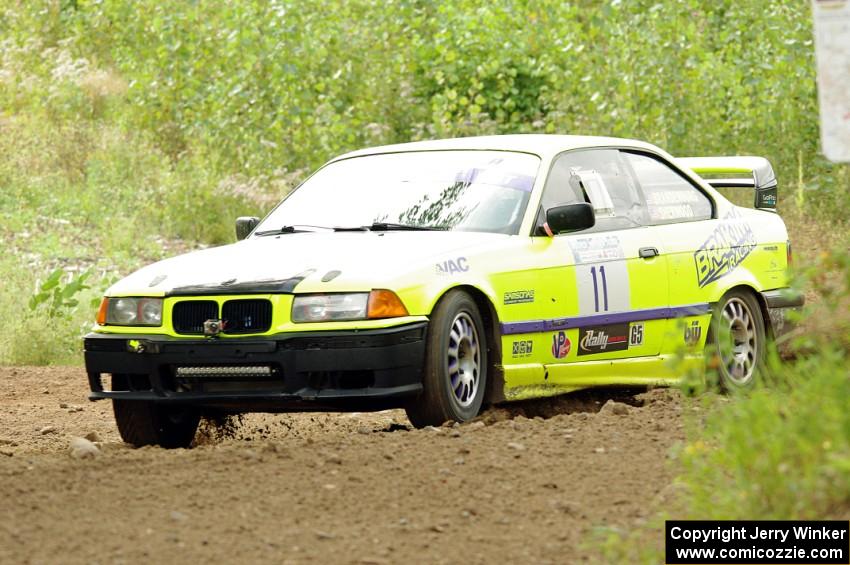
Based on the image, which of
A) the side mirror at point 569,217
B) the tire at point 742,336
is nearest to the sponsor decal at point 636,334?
the tire at point 742,336

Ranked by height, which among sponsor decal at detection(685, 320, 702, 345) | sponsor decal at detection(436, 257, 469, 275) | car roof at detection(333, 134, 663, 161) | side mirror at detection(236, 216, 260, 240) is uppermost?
car roof at detection(333, 134, 663, 161)

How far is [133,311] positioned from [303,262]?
2.89 feet

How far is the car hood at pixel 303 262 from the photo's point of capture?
7.11 metres

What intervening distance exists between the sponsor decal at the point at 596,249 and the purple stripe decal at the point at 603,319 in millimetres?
304

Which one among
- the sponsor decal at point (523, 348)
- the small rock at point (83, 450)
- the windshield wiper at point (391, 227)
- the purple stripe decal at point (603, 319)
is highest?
the windshield wiper at point (391, 227)

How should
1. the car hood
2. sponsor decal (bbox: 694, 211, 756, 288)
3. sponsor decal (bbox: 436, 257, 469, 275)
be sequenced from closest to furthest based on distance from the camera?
the car hood < sponsor decal (bbox: 436, 257, 469, 275) < sponsor decal (bbox: 694, 211, 756, 288)

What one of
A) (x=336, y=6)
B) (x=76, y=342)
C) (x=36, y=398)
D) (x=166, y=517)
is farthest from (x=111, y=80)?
(x=166, y=517)

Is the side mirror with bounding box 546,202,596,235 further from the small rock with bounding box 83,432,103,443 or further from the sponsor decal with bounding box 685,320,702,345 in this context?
the small rock with bounding box 83,432,103,443

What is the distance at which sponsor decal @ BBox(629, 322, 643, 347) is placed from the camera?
8.46 metres

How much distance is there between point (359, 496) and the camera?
A: 5.56 meters

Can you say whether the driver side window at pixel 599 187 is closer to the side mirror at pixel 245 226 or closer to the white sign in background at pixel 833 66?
the side mirror at pixel 245 226

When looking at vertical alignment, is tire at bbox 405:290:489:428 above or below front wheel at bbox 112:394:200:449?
above

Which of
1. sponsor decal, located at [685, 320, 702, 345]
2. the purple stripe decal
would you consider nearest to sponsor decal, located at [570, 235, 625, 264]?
the purple stripe decal

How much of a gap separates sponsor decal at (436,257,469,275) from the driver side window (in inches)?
35.9
